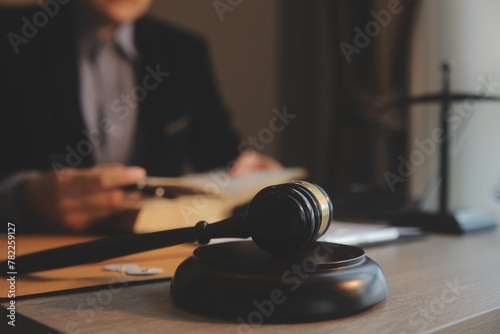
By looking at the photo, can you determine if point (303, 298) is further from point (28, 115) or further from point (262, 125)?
point (262, 125)

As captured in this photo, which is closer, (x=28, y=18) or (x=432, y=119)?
(x=432, y=119)

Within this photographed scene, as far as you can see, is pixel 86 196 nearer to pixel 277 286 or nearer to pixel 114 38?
pixel 277 286

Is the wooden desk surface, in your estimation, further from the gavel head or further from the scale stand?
the scale stand

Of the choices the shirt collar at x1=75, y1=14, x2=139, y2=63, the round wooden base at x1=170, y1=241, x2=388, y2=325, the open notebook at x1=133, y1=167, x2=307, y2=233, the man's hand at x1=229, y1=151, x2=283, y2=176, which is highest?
the shirt collar at x1=75, y1=14, x2=139, y2=63

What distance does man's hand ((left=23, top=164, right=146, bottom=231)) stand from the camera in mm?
990

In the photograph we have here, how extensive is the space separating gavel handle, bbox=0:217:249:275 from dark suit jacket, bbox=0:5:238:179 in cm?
113

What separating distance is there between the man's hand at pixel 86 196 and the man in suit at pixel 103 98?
61cm

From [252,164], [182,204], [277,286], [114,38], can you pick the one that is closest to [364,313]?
[277,286]

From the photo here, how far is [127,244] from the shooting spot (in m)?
0.53

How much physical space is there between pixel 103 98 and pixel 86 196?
111 centimetres

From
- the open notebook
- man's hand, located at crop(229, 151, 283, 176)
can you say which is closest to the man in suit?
man's hand, located at crop(229, 151, 283, 176)

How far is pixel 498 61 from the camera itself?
1548 mm

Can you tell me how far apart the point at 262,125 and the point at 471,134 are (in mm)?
1341

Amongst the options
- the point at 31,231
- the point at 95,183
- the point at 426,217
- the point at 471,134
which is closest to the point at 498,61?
the point at 471,134
